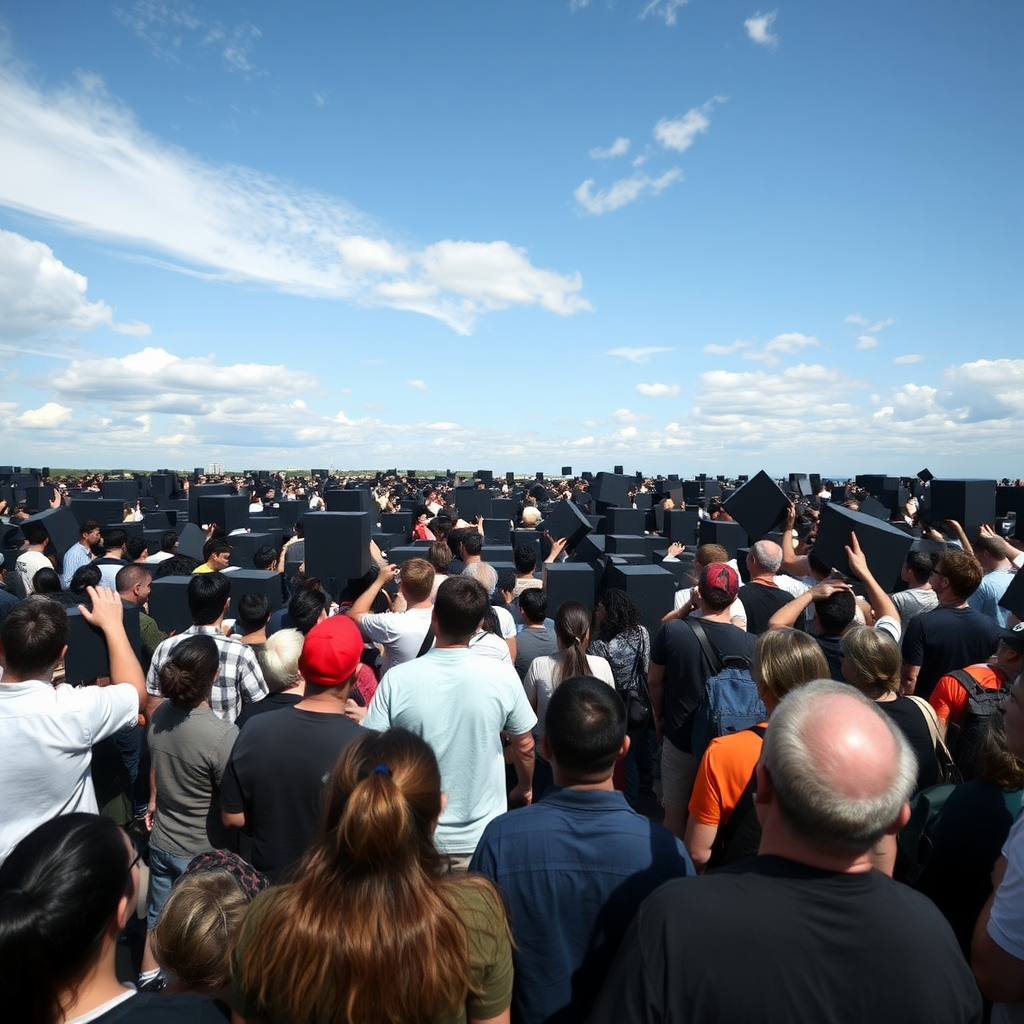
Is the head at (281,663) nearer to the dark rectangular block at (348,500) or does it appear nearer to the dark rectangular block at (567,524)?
the dark rectangular block at (567,524)

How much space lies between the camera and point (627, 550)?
9602 millimetres

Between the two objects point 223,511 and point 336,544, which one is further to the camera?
point 223,511

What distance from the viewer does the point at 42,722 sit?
265cm

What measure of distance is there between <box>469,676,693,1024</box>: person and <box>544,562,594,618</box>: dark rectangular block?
3.61 meters

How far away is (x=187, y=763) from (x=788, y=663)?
2862 millimetres

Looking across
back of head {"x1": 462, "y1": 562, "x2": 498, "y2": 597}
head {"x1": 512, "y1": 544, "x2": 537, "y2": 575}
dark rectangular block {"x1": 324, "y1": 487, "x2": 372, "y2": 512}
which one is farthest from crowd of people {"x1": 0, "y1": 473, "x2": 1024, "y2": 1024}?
dark rectangular block {"x1": 324, "y1": 487, "x2": 372, "y2": 512}

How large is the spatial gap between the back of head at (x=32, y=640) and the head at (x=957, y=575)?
5282 millimetres

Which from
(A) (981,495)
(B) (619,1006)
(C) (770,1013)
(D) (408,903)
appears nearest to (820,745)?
(C) (770,1013)

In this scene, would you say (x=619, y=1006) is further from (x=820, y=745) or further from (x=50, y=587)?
(x=50, y=587)

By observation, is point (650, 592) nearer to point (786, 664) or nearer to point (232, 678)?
point (786, 664)

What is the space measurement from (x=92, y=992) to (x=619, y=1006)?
1109mm

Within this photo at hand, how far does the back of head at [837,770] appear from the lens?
1435 millimetres

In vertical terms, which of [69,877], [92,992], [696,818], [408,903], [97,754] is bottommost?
[97,754]

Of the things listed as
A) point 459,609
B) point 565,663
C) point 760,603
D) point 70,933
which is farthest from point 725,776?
point 760,603
